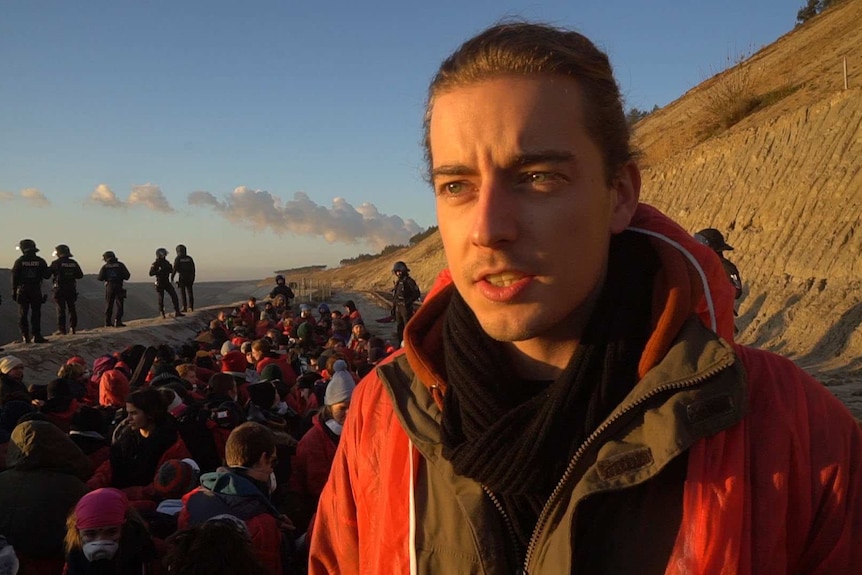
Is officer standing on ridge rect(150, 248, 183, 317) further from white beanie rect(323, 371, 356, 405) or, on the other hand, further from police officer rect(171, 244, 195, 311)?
white beanie rect(323, 371, 356, 405)

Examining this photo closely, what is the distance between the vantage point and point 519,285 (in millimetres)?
1648

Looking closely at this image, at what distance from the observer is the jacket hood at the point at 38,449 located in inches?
171

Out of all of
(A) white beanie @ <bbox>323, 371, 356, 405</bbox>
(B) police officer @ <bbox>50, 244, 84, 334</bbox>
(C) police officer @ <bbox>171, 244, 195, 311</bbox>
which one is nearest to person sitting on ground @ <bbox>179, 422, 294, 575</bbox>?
(A) white beanie @ <bbox>323, 371, 356, 405</bbox>

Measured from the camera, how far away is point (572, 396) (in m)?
1.62

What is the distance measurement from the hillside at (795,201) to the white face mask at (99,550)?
8.01m

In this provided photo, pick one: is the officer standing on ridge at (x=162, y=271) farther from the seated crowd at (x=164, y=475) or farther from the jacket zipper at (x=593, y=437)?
the jacket zipper at (x=593, y=437)

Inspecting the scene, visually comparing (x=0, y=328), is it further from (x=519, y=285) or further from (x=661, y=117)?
(x=519, y=285)

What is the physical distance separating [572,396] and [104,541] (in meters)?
3.18

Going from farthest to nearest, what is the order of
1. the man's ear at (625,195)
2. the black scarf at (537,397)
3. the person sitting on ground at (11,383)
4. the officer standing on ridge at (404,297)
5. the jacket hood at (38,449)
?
the officer standing on ridge at (404,297) → the person sitting on ground at (11,383) → the jacket hood at (38,449) → the man's ear at (625,195) → the black scarf at (537,397)

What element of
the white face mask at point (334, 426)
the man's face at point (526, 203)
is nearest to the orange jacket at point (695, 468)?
the man's face at point (526, 203)

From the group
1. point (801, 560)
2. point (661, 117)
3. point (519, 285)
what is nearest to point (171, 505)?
point (519, 285)

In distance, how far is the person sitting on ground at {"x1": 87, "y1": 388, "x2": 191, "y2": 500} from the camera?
205 inches

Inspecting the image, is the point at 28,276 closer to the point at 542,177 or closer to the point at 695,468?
the point at 542,177

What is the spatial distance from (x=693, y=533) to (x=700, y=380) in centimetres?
32
